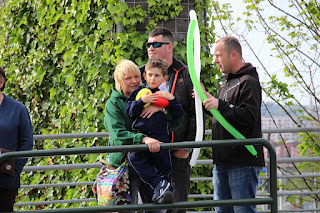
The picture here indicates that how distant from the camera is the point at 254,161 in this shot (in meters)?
3.62

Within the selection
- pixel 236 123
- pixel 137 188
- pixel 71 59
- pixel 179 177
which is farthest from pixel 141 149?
pixel 71 59

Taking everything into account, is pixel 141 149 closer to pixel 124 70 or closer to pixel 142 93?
pixel 142 93

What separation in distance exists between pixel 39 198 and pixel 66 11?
2.76m

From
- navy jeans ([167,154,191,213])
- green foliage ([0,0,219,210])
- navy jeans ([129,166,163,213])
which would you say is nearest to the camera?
navy jeans ([129,166,163,213])

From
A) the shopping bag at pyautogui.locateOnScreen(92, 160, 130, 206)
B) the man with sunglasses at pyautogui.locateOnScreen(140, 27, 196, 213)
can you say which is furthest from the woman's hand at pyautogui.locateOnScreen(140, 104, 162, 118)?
the man with sunglasses at pyautogui.locateOnScreen(140, 27, 196, 213)

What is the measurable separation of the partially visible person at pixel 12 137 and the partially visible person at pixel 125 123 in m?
0.78

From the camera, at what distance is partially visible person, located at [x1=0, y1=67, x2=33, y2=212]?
3760 mm

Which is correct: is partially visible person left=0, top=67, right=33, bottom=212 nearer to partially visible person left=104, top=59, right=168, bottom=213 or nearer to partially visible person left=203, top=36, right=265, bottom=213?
partially visible person left=104, top=59, right=168, bottom=213

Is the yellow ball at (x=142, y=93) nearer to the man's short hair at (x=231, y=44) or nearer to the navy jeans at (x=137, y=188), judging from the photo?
the navy jeans at (x=137, y=188)

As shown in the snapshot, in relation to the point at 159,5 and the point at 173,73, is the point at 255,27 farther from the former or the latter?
the point at 173,73

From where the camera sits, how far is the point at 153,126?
3.44 m

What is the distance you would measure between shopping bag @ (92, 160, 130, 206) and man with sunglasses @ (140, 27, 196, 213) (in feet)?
2.41

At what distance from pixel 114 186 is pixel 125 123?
46 centimetres

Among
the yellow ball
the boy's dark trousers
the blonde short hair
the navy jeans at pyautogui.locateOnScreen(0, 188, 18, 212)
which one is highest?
the blonde short hair
